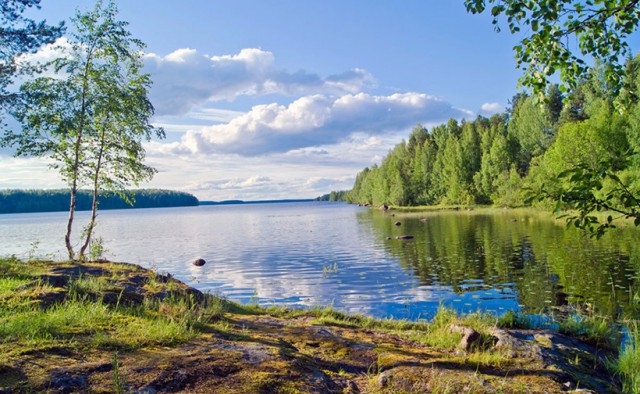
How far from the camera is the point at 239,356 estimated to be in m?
6.39

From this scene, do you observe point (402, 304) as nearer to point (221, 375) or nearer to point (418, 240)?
point (221, 375)

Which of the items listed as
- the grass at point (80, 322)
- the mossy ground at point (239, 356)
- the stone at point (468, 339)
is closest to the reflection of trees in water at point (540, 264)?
the stone at point (468, 339)

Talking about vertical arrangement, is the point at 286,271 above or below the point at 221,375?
below

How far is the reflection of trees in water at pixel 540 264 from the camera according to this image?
19438 millimetres

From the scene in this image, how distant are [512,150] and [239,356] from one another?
375 feet

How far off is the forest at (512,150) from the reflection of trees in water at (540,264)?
467 cm

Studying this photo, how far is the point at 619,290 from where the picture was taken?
19750 mm

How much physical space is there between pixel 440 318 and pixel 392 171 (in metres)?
139

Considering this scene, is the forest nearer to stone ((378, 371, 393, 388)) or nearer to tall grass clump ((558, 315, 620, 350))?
stone ((378, 371, 393, 388))

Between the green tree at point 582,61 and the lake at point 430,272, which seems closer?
the green tree at point 582,61

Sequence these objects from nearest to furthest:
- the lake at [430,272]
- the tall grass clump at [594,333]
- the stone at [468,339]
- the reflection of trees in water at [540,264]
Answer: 1. the stone at [468,339]
2. the tall grass clump at [594,333]
3. the lake at [430,272]
4. the reflection of trees in water at [540,264]

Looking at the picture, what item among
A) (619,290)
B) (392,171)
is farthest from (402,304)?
(392,171)

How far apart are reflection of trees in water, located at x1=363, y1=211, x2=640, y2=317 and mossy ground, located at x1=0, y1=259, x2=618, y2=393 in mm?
7958

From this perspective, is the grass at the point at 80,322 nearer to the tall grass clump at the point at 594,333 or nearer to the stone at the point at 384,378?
the stone at the point at 384,378
